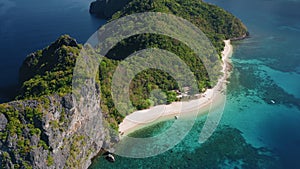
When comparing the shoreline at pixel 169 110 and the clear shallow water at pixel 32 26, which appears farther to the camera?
the clear shallow water at pixel 32 26

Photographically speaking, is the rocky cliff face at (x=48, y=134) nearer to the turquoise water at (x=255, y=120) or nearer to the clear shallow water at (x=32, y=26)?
the turquoise water at (x=255, y=120)

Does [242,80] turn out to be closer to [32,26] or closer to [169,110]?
[169,110]

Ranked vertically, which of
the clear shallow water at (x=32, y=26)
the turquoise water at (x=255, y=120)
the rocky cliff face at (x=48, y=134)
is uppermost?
the clear shallow water at (x=32, y=26)

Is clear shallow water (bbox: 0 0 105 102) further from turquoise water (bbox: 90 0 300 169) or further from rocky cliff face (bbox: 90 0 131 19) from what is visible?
turquoise water (bbox: 90 0 300 169)

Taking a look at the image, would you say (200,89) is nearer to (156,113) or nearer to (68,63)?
(156,113)

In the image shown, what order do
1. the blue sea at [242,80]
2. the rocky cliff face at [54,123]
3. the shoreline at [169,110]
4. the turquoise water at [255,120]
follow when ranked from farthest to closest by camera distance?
1. the shoreline at [169,110]
2. the blue sea at [242,80]
3. the turquoise water at [255,120]
4. the rocky cliff face at [54,123]

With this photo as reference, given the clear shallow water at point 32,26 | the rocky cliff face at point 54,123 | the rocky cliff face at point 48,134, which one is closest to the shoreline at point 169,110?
the rocky cliff face at point 54,123

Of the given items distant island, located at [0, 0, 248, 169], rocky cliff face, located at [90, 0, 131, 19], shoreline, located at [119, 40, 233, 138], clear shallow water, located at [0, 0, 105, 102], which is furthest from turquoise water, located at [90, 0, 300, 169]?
rocky cliff face, located at [90, 0, 131, 19]

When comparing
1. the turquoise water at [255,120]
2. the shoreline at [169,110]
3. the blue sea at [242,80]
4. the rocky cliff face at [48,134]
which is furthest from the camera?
the shoreline at [169,110]
